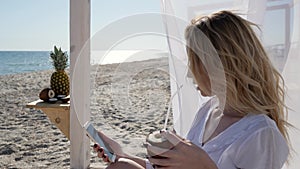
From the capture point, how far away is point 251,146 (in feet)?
2.38

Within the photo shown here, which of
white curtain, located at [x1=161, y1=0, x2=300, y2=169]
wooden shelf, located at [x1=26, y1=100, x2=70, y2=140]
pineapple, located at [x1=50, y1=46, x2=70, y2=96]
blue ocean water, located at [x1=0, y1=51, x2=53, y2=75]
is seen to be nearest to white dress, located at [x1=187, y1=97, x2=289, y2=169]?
white curtain, located at [x1=161, y1=0, x2=300, y2=169]

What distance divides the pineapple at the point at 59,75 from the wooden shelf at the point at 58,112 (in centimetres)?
9

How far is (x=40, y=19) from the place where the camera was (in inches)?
483

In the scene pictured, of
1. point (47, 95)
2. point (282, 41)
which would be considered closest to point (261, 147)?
point (282, 41)

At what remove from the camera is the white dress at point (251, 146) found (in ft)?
2.36

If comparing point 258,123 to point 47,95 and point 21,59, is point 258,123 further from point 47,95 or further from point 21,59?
point 21,59

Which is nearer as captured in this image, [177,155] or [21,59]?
[177,155]

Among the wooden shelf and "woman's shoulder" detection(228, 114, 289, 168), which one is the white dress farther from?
the wooden shelf

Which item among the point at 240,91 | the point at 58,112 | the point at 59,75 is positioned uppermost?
the point at 240,91

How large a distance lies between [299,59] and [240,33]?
0.49 m

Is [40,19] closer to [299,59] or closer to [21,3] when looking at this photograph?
[21,3]

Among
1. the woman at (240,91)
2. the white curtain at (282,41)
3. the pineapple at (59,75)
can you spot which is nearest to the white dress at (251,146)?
the woman at (240,91)

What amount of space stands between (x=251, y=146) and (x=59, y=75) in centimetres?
140

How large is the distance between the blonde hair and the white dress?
36mm
